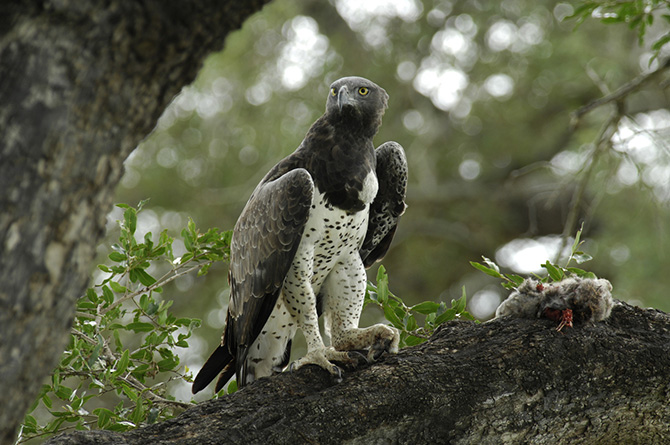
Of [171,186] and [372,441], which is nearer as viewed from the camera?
[372,441]

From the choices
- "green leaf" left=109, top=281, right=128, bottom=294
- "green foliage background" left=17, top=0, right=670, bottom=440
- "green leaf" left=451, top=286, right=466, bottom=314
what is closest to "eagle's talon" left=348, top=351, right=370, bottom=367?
"green leaf" left=451, top=286, right=466, bottom=314

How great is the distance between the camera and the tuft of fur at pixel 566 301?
2.86 m

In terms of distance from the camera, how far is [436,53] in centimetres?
1042

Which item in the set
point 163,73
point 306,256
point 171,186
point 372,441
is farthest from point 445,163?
point 163,73

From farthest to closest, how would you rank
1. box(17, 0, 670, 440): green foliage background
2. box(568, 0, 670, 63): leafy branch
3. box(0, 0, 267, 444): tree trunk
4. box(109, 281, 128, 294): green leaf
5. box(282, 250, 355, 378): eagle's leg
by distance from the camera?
box(17, 0, 670, 440): green foliage background
box(568, 0, 670, 63): leafy branch
box(282, 250, 355, 378): eagle's leg
box(109, 281, 128, 294): green leaf
box(0, 0, 267, 444): tree trunk

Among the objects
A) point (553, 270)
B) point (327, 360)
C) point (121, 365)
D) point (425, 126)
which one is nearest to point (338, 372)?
point (327, 360)

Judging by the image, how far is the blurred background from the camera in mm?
9906

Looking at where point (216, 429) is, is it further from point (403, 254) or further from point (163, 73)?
point (403, 254)

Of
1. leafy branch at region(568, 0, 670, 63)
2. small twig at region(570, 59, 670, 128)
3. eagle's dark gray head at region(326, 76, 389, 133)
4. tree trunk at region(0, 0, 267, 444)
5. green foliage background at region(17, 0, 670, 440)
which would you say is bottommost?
green foliage background at region(17, 0, 670, 440)

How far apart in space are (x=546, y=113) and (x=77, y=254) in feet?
33.6

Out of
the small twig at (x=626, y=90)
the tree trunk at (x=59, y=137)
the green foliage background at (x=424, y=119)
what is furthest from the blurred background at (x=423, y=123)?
the tree trunk at (x=59, y=137)

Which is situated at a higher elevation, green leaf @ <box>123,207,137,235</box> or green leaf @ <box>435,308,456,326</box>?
green leaf @ <box>123,207,137,235</box>

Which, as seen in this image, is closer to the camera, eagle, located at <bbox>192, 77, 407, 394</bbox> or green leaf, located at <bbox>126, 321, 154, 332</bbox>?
green leaf, located at <bbox>126, 321, 154, 332</bbox>

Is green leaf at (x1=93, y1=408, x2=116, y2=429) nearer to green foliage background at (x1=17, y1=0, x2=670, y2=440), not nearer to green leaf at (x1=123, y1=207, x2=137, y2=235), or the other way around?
green leaf at (x1=123, y1=207, x2=137, y2=235)
